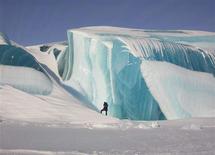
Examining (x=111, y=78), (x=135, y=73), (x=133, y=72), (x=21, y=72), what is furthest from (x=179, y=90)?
(x=21, y=72)

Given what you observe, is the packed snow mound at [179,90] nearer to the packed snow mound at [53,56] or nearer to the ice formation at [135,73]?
the ice formation at [135,73]

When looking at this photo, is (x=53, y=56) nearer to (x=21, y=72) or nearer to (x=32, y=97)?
(x=21, y=72)

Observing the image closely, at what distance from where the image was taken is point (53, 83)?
722 inches

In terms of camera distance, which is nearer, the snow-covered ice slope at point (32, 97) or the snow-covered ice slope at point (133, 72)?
the snow-covered ice slope at point (32, 97)

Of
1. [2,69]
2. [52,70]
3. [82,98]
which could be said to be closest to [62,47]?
[52,70]

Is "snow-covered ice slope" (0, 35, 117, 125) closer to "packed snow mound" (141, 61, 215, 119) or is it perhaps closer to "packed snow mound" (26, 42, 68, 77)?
"packed snow mound" (26, 42, 68, 77)

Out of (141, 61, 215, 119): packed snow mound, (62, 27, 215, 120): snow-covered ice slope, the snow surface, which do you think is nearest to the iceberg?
the snow surface

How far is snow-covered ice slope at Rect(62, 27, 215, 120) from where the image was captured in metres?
19.6

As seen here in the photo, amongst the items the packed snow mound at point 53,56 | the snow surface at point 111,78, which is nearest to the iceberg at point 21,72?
the snow surface at point 111,78

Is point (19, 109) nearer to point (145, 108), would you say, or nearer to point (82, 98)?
point (82, 98)

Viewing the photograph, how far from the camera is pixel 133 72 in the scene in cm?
2042

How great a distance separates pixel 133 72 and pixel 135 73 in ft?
0.44

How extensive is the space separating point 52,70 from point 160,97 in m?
7.03

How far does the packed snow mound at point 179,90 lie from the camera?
19.2m
